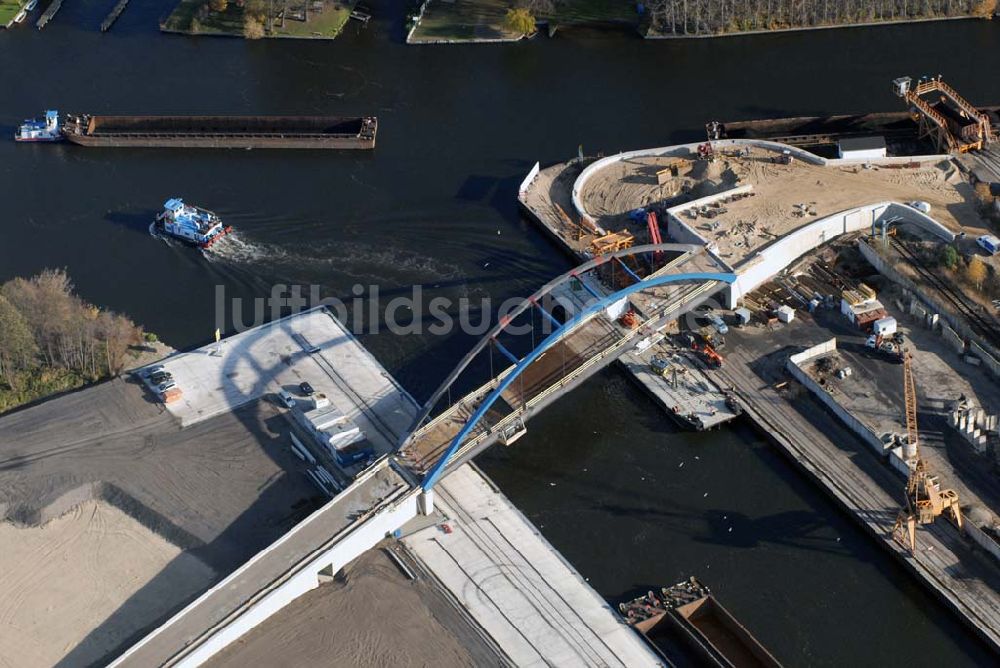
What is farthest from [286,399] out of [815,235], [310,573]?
[815,235]

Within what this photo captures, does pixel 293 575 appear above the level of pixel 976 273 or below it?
above

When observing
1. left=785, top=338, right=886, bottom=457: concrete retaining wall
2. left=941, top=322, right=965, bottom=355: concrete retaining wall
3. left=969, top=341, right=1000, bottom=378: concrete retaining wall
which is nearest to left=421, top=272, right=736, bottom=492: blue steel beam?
left=785, top=338, right=886, bottom=457: concrete retaining wall

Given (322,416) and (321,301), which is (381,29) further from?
(322,416)

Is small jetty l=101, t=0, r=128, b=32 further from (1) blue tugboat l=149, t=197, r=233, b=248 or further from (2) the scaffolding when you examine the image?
(2) the scaffolding

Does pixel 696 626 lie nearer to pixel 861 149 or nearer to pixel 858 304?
pixel 858 304

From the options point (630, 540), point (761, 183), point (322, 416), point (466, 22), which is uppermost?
point (466, 22)

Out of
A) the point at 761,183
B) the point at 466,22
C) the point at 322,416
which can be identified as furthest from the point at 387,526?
the point at 466,22
